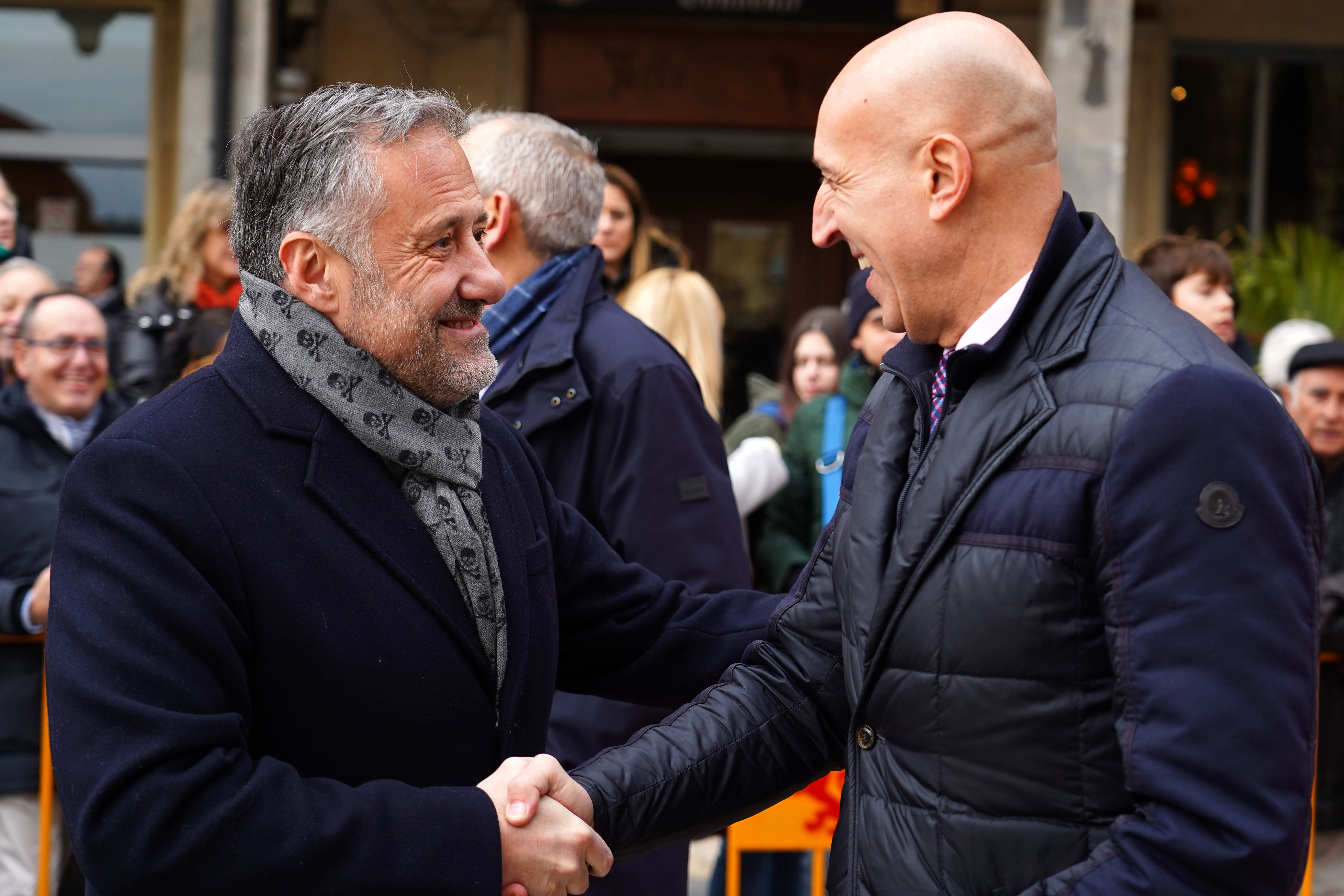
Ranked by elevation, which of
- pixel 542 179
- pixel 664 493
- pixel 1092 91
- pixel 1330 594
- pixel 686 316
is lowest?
pixel 1330 594

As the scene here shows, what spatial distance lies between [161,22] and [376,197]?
26.0 feet

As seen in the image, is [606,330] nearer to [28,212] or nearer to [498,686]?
[498,686]

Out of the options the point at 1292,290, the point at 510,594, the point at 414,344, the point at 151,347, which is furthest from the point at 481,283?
the point at 1292,290

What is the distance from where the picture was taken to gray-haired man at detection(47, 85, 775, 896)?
183 cm

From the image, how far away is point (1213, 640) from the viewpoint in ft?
5.20

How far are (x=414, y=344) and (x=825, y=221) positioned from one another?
2.17ft

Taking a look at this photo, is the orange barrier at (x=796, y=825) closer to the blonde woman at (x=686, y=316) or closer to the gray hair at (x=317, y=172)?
the blonde woman at (x=686, y=316)

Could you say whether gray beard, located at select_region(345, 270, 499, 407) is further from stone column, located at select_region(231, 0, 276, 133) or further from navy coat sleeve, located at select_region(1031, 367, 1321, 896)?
stone column, located at select_region(231, 0, 276, 133)

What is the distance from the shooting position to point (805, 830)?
4207 mm

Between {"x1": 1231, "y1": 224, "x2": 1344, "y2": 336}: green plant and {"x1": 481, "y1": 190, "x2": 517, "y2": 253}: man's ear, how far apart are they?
189 inches

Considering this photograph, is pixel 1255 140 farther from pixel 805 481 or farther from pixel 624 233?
pixel 624 233

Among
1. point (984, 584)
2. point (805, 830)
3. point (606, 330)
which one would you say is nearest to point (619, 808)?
point (984, 584)

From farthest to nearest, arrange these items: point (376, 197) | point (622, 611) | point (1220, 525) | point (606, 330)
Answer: point (606, 330)
point (622, 611)
point (376, 197)
point (1220, 525)

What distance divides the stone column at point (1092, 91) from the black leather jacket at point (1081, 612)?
5.64 m
